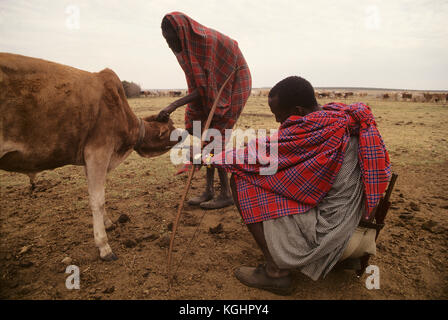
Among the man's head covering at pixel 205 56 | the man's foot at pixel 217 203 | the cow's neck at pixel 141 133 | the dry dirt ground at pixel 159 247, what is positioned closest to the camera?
the dry dirt ground at pixel 159 247

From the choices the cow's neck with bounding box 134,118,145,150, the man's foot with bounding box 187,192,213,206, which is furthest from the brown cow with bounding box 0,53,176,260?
the man's foot with bounding box 187,192,213,206

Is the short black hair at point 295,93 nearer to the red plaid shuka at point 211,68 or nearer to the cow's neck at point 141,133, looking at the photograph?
the red plaid shuka at point 211,68

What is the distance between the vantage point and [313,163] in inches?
78.5

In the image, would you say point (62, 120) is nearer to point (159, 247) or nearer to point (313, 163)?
point (159, 247)

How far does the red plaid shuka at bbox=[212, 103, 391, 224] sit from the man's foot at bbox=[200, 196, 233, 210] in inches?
61.6

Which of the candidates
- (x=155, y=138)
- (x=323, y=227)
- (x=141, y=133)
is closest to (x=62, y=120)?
(x=141, y=133)

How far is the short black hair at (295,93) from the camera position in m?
2.27

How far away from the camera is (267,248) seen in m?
2.18

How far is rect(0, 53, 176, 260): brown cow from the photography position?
84.2 inches

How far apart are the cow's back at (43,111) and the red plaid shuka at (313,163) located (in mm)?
1686

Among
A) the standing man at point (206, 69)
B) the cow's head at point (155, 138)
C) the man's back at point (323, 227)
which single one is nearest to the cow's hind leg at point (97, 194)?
the cow's head at point (155, 138)

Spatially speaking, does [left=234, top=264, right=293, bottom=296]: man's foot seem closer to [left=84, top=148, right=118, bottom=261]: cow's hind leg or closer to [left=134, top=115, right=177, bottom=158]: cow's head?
[left=84, top=148, right=118, bottom=261]: cow's hind leg

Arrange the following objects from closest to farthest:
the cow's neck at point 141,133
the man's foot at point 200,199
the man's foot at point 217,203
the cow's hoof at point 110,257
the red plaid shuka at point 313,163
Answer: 1. the red plaid shuka at point 313,163
2. the cow's hoof at point 110,257
3. the cow's neck at point 141,133
4. the man's foot at point 217,203
5. the man's foot at point 200,199
